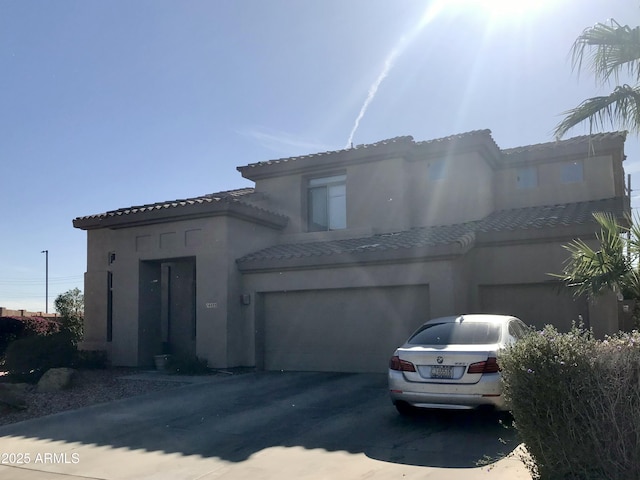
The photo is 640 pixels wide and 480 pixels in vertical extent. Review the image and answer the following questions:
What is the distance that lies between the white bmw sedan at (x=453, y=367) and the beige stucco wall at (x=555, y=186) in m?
9.77

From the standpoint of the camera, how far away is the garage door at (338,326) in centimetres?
1345

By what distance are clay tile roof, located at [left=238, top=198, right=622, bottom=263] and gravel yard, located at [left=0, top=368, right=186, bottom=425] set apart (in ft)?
12.8

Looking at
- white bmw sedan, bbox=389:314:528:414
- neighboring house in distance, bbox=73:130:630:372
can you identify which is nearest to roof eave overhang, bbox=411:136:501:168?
neighboring house in distance, bbox=73:130:630:372

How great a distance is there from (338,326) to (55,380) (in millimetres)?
6220

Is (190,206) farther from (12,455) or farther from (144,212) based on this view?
(12,455)

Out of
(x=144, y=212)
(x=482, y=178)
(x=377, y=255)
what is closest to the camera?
(x=377, y=255)

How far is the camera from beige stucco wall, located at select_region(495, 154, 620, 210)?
17.2 meters

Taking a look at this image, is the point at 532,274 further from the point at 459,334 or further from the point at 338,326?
the point at 459,334

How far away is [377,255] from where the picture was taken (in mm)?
13586

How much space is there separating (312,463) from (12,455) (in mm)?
4001

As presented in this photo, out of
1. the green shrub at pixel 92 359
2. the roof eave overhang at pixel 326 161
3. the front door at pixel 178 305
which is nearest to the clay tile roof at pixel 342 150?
the roof eave overhang at pixel 326 161

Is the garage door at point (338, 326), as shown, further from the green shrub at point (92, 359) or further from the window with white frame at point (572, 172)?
the window with white frame at point (572, 172)

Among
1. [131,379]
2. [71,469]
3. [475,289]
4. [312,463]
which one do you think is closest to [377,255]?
[475,289]

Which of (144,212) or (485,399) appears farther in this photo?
(144,212)
